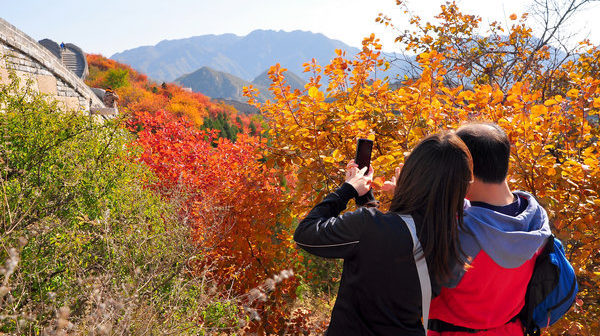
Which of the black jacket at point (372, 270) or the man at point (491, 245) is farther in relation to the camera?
the man at point (491, 245)

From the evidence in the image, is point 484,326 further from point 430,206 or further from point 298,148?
point 298,148

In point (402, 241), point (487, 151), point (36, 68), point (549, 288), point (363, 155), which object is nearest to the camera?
point (402, 241)

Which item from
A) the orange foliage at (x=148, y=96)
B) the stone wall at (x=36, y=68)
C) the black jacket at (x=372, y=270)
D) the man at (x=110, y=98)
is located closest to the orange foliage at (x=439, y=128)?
the black jacket at (x=372, y=270)

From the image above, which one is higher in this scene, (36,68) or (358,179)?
(36,68)

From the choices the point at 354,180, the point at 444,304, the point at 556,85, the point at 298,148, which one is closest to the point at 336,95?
the point at 298,148

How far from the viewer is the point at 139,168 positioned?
16.8ft

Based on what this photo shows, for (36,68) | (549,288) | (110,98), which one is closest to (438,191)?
(549,288)

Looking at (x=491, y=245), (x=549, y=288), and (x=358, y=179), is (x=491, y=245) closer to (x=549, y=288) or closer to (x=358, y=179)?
(x=549, y=288)

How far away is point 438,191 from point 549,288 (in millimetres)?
708

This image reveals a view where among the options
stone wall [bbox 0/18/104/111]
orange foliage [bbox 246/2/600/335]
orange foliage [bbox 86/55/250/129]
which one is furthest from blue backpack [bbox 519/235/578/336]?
orange foliage [bbox 86/55/250/129]

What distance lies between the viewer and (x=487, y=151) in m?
1.41

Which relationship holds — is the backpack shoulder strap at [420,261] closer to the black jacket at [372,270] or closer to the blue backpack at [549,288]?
the black jacket at [372,270]

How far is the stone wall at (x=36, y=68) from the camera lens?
6648 millimetres

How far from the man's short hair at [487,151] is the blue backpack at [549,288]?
39 cm
